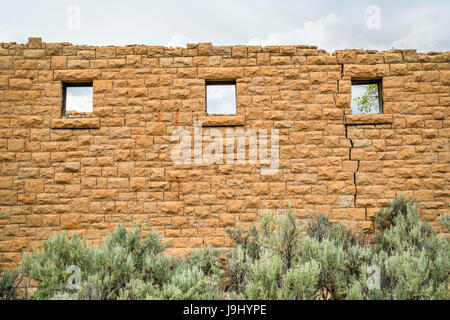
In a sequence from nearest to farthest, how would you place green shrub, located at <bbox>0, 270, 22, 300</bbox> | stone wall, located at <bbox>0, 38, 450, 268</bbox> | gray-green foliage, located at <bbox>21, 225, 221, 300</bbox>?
gray-green foliage, located at <bbox>21, 225, 221, 300</bbox> → green shrub, located at <bbox>0, 270, 22, 300</bbox> → stone wall, located at <bbox>0, 38, 450, 268</bbox>

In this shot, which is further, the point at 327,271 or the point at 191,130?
the point at 191,130

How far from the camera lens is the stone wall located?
7602 mm

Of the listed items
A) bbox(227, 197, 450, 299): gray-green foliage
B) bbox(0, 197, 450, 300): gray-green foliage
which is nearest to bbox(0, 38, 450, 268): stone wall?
bbox(227, 197, 450, 299): gray-green foliage

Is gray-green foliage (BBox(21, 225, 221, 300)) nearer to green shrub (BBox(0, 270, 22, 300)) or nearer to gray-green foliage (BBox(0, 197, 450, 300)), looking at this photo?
gray-green foliage (BBox(0, 197, 450, 300))

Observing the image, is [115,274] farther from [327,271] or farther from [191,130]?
[191,130]

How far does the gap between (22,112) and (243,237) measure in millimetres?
5636

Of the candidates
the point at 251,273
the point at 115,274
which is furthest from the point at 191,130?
the point at 251,273

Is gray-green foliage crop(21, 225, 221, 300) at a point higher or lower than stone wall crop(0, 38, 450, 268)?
lower

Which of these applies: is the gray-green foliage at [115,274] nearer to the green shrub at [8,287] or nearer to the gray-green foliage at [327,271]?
the green shrub at [8,287]

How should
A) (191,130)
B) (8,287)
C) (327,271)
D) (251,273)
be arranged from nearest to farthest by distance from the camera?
(251,273) → (327,271) → (8,287) → (191,130)

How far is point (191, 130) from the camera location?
7773 millimetres

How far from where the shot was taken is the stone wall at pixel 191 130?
7.60 m

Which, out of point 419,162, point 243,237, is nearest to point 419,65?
point 419,162

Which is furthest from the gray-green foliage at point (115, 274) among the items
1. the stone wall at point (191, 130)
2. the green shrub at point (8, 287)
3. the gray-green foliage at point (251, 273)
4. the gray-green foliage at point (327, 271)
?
the stone wall at point (191, 130)
